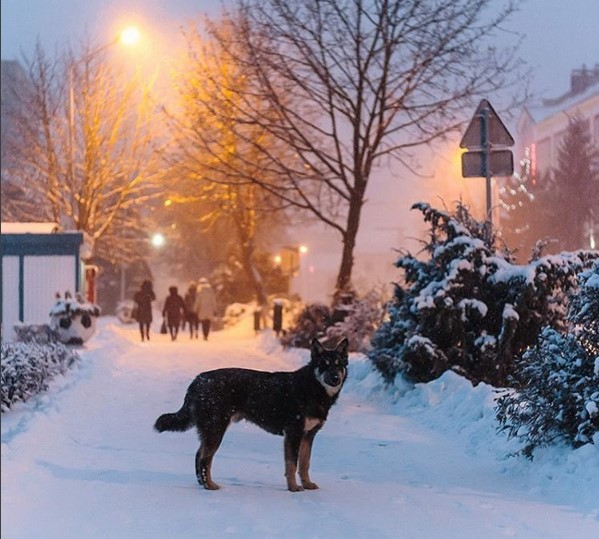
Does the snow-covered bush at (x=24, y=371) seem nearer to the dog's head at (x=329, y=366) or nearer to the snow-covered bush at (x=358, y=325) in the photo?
the dog's head at (x=329, y=366)

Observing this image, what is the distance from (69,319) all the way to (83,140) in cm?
1083

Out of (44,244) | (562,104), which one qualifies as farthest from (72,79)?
(562,104)

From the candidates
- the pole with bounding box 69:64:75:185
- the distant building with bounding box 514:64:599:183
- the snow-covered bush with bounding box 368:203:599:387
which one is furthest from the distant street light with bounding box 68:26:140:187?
the distant building with bounding box 514:64:599:183

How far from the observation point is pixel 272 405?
24.2ft

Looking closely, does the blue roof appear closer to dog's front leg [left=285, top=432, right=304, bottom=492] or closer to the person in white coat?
the person in white coat

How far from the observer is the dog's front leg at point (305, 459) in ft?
24.3

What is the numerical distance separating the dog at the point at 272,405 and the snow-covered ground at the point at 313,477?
26 cm

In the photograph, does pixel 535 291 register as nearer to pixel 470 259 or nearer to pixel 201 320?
pixel 470 259

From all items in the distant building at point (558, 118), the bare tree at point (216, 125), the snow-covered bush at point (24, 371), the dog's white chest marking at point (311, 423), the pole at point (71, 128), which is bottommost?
the dog's white chest marking at point (311, 423)

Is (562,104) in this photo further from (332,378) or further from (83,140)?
(332,378)

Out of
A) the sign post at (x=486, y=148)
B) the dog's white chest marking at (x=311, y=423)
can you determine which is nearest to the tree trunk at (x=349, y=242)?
the sign post at (x=486, y=148)

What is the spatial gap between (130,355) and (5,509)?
49.8 feet

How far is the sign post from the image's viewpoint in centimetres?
1153

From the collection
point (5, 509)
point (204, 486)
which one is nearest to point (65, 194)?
point (204, 486)
